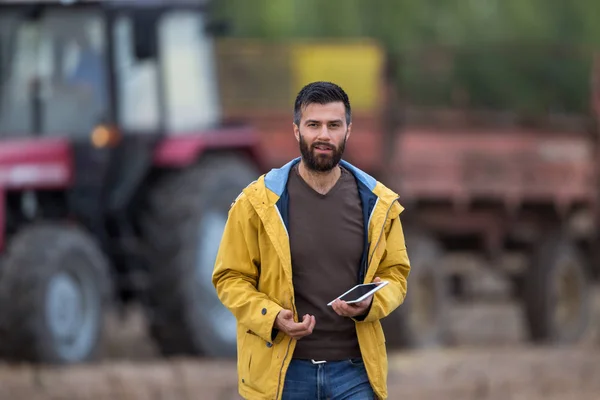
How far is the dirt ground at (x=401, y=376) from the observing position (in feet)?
34.4

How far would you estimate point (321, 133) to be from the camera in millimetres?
4965

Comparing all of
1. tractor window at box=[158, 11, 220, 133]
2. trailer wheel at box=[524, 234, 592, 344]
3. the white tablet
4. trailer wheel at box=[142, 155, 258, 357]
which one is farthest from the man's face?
trailer wheel at box=[524, 234, 592, 344]

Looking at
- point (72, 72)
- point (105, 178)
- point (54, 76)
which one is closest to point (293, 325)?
point (54, 76)

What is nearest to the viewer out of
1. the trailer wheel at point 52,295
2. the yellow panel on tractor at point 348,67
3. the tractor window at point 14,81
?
the trailer wheel at point 52,295

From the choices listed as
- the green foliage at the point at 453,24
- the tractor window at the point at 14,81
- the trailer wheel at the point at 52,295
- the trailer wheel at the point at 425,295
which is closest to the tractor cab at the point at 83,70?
the tractor window at the point at 14,81

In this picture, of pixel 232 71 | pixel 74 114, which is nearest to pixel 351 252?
pixel 74 114

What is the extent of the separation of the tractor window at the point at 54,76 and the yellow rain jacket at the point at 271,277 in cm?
671

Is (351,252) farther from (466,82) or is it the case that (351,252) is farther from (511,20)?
(511,20)

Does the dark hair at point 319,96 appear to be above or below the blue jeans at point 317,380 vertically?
above

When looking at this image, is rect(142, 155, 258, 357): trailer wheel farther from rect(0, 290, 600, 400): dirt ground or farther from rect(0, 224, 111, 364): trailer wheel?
rect(0, 224, 111, 364): trailer wheel

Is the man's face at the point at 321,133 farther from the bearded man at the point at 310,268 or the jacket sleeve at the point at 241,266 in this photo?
the jacket sleeve at the point at 241,266

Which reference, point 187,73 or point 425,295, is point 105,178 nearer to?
point 187,73

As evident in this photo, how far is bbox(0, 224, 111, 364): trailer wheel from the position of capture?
11.1 meters

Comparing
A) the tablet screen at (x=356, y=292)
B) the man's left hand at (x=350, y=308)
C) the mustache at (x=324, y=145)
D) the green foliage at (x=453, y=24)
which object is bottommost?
the man's left hand at (x=350, y=308)
